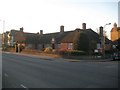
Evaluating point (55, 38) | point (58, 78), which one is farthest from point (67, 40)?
point (58, 78)

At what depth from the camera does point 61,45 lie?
211 ft

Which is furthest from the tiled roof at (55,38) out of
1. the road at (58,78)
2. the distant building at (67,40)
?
the road at (58,78)

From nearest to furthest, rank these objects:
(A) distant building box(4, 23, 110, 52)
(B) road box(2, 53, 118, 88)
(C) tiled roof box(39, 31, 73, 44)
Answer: (B) road box(2, 53, 118, 88) < (A) distant building box(4, 23, 110, 52) < (C) tiled roof box(39, 31, 73, 44)

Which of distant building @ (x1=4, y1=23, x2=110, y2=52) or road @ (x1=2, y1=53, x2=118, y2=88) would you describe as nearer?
road @ (x1=2, y1=53, x2=118, y2=88)

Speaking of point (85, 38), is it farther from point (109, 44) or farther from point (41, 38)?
point (41, 38)

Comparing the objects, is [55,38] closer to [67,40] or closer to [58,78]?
[67,40]

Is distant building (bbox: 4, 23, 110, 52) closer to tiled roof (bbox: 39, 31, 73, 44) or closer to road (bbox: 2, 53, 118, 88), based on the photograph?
tiled roof (bbox: 39, 31, 73, 44)

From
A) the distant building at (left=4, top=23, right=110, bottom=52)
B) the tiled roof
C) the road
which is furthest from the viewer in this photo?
the tiled roof

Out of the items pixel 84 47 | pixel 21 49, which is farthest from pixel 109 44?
pixel 21 49

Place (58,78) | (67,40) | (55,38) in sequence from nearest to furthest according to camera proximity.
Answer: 1. (58,78)
2. (67,40)
3. (55,38)

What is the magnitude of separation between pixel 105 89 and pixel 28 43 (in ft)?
Result: 234

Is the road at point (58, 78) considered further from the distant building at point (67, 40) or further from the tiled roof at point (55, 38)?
the tiled roof at point (55, 38)

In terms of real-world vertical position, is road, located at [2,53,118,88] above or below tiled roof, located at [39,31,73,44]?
below

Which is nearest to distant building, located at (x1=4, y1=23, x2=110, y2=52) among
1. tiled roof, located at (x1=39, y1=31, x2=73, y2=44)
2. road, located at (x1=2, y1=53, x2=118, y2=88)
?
tiled roof, located at (x1=39, y1=31, x2=73, y2=44)
